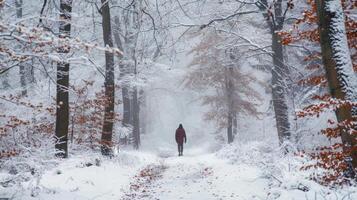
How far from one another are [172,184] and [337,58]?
5.89 m

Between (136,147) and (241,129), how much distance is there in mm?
8351

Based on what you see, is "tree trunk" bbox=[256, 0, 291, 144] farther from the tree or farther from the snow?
the tree

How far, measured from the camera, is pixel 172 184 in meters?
11.2

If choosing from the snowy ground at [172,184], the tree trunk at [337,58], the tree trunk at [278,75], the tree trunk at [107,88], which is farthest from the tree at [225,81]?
the tree trunk at [337,58]

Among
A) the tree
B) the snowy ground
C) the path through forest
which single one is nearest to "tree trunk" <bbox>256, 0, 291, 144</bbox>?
the snowy ground

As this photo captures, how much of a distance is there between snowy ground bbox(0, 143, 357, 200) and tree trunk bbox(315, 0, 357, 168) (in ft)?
4.32

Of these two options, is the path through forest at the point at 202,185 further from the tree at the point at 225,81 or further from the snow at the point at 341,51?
the tree at the point at 225,81

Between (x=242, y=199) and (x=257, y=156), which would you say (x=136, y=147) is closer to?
(x=257, y=156)

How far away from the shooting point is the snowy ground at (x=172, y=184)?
7.43 meters

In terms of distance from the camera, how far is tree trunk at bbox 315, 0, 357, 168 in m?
7.23

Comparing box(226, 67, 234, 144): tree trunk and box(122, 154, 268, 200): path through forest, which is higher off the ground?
box(226, 67, 234, 144): tree trunk

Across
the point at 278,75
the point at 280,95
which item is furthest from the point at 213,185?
the point at 278,75

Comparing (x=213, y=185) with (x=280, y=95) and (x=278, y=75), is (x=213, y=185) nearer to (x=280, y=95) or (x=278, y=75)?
(x=280, y=95)

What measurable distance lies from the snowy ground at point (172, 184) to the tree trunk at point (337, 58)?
132 centimetres
